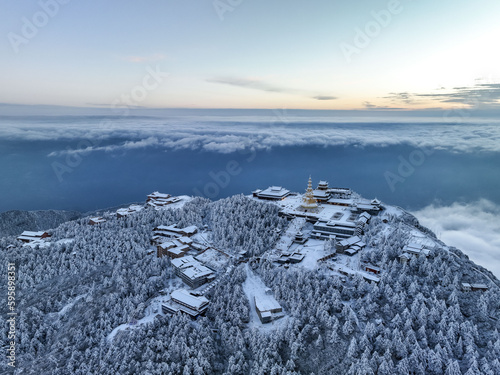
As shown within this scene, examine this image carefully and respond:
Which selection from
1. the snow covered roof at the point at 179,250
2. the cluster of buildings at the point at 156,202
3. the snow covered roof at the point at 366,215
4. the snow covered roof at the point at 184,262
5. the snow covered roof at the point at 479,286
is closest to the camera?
the snow covered roof at the point at 479,286

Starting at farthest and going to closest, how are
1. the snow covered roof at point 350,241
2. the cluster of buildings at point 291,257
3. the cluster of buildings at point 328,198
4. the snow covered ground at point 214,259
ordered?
the cluster of buildings at point 328,198
the snow covered ground at point 214,259
the snow covered roof at point 350,241
the cluster of buildings at point 291,257

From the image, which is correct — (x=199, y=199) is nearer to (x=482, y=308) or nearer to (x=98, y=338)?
(x=98, y=338)

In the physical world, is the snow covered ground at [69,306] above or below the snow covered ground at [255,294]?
below

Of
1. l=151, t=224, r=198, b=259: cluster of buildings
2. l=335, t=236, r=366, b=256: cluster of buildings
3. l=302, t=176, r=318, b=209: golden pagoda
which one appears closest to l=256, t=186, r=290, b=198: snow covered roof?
l=302, t=176, r=318, b=209: golden pagoda

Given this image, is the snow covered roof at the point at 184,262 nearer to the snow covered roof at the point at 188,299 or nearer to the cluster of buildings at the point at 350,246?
the snow covered roof at the point at 188,299

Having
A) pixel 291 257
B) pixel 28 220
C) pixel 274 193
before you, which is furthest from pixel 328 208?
pixel 28 220

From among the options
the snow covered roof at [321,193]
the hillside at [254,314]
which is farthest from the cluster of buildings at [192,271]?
the snow covered roof at [321,193]

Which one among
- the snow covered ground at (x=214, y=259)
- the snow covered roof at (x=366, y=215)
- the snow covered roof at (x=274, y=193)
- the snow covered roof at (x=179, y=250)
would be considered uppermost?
the snow covered roof at (x=366, y=215)

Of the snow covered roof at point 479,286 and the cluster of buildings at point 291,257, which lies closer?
the snow covered roof at point 479,286
